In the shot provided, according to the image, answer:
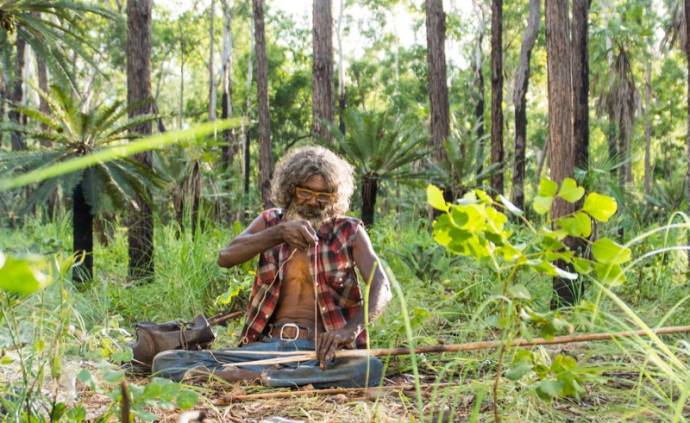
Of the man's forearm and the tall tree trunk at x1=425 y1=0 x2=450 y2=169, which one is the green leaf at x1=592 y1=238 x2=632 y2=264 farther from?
the tall tree trunk at x1=425 y1=0 x2=450 y2=169

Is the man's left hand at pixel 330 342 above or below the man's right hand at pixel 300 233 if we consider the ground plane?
below

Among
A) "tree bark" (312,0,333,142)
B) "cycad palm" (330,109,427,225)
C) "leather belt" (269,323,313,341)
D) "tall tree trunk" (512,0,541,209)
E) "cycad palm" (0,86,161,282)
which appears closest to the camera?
"leather belt" (269,323,313,341)

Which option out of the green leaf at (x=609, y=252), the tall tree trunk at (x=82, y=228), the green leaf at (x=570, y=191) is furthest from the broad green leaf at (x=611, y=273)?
the tall tree trunk at (x=82, y=228)

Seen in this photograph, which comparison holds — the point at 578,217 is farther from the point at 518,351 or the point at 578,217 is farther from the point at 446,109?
the point at 446,109

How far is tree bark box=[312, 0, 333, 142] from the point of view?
10297mm

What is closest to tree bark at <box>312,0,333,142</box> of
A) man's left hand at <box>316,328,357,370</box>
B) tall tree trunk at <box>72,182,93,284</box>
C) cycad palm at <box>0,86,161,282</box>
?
cycad palm at <box>0,86,161,282</box>

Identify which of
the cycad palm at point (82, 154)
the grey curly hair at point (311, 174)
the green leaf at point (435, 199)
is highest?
the cycad palm at point (82, 154)

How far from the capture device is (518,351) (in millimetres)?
1852

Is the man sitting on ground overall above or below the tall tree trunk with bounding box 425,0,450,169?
below

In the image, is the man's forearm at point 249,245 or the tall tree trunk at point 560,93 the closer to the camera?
the man's forearm at point 249,245

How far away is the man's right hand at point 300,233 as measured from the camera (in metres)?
A: 3.43

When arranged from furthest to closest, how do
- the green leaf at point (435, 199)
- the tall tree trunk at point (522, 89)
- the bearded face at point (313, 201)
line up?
the tall tree trunk at point (522, 89) < the bearded face at point (313, 201) < the green leaf at point (435, 199)

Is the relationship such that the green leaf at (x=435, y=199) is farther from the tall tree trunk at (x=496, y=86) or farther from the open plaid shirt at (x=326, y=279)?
the tall tree trunk at (x=496, y=86)

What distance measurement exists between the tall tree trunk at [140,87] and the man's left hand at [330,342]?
464 centimetres
